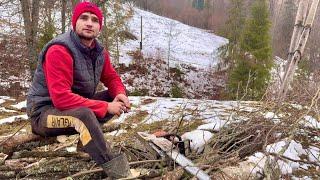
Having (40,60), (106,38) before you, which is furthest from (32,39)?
(106,38)

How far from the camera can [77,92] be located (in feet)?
12.4

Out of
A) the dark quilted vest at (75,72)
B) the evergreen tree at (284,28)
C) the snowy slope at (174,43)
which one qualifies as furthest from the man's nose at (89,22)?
the evergreen tree at (284,28)

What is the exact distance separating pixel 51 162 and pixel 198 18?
6069 centimetres

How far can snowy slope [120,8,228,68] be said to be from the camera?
3766cm

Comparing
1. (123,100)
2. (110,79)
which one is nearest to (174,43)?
(110,79)

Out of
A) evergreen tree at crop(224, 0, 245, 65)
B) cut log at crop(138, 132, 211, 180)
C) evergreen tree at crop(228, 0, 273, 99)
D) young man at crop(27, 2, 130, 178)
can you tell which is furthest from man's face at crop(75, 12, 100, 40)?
evergreen tree at crop(224, 0, 245, 65)

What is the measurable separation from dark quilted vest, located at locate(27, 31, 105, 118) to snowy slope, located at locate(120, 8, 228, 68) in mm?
27791

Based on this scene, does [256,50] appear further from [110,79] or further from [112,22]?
[110,79]

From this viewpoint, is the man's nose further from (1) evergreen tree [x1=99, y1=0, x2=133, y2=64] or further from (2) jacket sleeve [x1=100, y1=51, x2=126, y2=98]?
(1) evergreen tree [x1=99, y1=0, x2=133, y2=64]

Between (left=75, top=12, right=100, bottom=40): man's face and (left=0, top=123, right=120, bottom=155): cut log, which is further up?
(left=75, top=12, right=100, bottom=40): man's face

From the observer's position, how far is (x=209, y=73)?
117ft

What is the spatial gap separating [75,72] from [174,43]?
4035 centimetres

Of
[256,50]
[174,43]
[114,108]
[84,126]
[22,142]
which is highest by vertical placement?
[174,43]

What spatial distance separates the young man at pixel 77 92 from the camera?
3.35 meters
